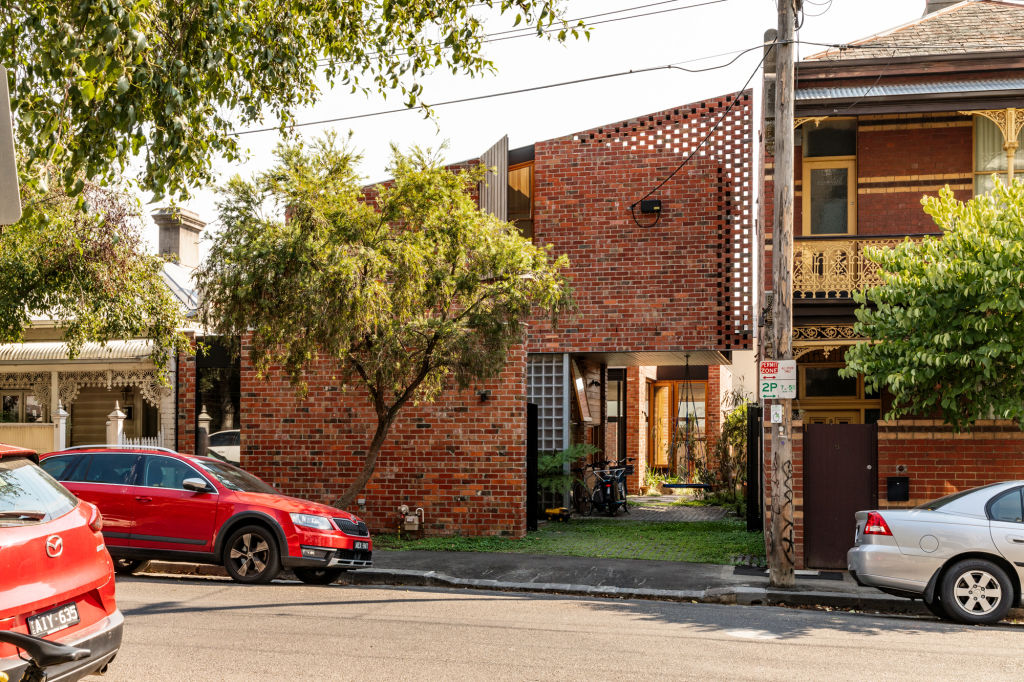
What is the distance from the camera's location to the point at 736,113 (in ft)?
56.9

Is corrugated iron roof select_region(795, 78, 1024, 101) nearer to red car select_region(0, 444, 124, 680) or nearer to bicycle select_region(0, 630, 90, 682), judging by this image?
red car select_region(0, 444, 124, 680)

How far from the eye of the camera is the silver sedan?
9.78 metres

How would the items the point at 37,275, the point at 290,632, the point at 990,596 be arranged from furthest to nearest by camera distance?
the point at 37,275, the point at 990,596, the point at 290,632

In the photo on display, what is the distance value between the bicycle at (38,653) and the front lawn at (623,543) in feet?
30.7

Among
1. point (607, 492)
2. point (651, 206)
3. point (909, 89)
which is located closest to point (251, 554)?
point (651, 206)

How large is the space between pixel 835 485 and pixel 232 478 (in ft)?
25.5

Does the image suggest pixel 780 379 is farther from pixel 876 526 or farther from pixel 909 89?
pixel 909 89

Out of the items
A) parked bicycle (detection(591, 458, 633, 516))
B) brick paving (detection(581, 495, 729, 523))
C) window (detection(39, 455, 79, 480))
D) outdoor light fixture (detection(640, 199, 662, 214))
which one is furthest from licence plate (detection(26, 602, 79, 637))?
parked bicycle (detection(591, 458, 633, 516))

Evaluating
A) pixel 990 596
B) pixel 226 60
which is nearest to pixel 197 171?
pixel 226 60

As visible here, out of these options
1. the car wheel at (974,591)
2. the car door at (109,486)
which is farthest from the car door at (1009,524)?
the car door at (109,486)

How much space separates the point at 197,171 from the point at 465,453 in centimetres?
765

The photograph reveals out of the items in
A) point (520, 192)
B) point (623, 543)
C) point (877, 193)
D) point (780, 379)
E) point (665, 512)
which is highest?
point (520, 192)

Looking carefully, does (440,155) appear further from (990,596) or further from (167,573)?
(990,596)

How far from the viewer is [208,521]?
1121cm
